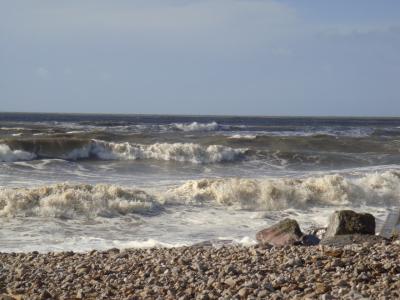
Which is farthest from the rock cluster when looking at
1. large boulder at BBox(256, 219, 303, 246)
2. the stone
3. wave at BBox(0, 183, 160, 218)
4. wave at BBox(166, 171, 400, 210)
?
wave at BBox(166, 171, 400, 210)

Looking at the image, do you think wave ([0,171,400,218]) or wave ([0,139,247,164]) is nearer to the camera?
wave ([0,171,400,218])

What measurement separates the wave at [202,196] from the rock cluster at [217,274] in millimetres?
4573

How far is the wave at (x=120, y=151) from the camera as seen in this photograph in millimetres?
24891

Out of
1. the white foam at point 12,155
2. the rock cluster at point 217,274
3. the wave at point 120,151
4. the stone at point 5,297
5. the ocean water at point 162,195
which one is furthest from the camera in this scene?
the wave at point 120,151

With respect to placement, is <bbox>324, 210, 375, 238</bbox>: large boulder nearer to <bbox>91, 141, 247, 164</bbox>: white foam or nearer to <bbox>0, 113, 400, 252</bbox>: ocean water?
<bbox>0, 113, 400, 252</bbox>: ocean water

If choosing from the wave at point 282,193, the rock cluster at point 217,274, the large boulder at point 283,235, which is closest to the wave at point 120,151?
the wave at point 282,193

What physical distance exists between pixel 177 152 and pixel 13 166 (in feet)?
25.0

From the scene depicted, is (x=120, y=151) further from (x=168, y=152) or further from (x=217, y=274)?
(x=217, y=274)

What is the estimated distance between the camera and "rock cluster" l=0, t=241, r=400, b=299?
4613 mm

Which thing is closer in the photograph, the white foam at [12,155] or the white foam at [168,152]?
the white foam at [12,155]

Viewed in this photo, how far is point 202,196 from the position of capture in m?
13.4

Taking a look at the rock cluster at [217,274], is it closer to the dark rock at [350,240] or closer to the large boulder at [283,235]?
the dark rock at [350,240]

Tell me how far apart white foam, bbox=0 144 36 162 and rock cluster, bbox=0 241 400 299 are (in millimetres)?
16891

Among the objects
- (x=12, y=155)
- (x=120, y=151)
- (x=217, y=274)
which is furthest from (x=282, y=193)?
(x=12, y=155)
